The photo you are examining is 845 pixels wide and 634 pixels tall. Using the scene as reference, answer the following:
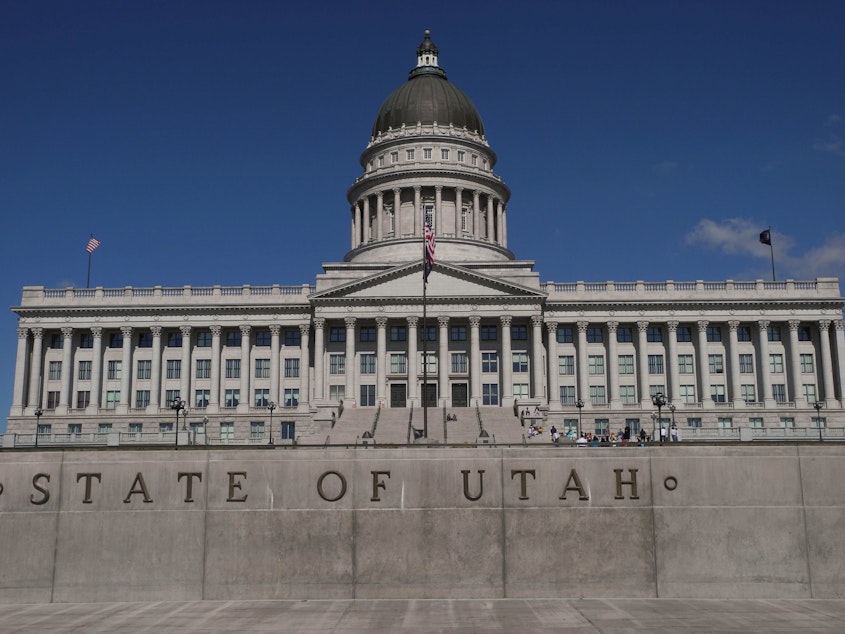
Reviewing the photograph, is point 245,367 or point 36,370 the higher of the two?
point 245,367

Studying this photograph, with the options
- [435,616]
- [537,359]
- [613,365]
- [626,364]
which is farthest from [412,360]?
[435,616]

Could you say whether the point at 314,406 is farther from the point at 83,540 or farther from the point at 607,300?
the point at 83,540

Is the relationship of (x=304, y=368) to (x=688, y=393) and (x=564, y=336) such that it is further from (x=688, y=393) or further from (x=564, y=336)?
(x=688, y=393)

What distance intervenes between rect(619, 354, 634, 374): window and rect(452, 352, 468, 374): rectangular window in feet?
46.9

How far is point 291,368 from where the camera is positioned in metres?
83.5

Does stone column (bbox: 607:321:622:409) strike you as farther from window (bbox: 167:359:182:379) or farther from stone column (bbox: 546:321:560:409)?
window (bbox: 167:359:182:379)

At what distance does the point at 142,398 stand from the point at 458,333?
29.2 metres

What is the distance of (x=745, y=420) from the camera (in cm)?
8000

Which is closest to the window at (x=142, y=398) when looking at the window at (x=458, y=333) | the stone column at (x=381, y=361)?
the stone column at (x=381, y=361)

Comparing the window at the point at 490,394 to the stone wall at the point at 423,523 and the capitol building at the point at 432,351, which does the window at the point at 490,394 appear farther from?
the stone wall at the point at 423,523

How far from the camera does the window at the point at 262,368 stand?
83.4 m

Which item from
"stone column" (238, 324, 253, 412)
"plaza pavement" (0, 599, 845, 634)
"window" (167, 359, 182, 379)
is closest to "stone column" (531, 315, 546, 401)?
"stone column" (238, 324, 253, 412)

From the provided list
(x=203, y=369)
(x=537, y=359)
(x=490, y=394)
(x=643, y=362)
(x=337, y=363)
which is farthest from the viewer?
(x=203, y=369)

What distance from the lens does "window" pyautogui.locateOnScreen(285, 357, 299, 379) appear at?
8331cm
